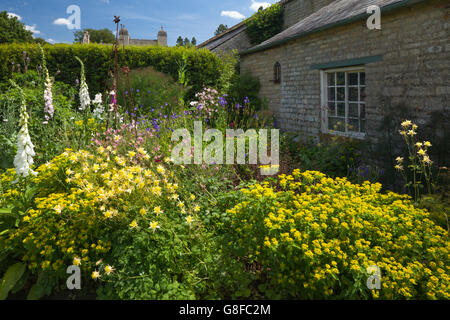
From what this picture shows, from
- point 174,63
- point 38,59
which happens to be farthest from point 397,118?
point 38,59

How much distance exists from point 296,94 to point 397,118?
142 inches

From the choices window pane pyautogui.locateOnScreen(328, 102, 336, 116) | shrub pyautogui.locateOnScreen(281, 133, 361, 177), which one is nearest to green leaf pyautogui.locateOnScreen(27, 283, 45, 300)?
shrub pyautogui.locateOnScreen(281, 133, 361, 177)

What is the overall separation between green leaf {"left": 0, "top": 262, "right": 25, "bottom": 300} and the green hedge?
7590mm

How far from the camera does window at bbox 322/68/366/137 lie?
676cm

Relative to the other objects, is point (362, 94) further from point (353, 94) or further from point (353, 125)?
point (353, 125)

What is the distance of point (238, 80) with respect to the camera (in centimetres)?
1201

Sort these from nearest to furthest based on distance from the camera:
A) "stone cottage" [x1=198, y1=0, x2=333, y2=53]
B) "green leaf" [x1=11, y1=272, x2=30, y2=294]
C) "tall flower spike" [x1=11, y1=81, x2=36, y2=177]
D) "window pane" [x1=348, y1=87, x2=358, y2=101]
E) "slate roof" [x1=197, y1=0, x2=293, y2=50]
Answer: "green leaf" [x1=11, y1=272, x2=30, y2=294] → "tall flower spike" [x1=11, y1=81, x2=36, y2=177] → "window pane" [x1=348, y1=87, x2=358, y2=101] → "stone cottage" [x1=198, y1=0, x2=333, y2=53] → "slate roof" [x1=197, y1=0, x2=293, y2=50]

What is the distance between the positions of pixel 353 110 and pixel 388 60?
1330 mm

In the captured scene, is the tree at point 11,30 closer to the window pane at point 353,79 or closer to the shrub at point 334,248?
Result: the window pane at point 353,79

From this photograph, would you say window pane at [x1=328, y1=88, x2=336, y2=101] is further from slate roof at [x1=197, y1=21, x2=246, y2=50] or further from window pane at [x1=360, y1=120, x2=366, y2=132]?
slate roof at [x1=197, y1=21, x2=246, y2=50]

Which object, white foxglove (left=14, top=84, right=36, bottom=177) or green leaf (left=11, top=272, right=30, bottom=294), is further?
white foxglove (left=14, top=84, right=36, bottom=177)

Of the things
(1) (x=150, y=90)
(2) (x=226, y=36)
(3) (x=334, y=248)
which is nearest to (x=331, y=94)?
(1) (x=150, y=90)
